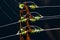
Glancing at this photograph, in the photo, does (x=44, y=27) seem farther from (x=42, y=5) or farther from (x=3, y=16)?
(x=3, y=16)

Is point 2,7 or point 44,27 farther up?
point 2,7

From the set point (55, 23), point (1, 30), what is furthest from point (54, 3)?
point (1, 30)

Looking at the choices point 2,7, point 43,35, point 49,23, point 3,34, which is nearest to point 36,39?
point 43,35

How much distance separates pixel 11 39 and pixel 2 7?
0.56 m

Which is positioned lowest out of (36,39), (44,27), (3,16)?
(36,39)

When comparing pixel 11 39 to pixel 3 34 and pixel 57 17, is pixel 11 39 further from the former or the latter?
pixel 57 17

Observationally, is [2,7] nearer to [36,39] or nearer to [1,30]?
[1,30]

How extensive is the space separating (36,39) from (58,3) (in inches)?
28.5

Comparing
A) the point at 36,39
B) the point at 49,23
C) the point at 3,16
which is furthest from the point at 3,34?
the point at 49,23

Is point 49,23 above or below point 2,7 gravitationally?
below

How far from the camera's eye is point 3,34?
297cm

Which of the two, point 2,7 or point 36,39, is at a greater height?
point 2,7

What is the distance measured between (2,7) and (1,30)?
386 millimetres

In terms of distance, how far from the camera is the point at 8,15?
2.96 metres
